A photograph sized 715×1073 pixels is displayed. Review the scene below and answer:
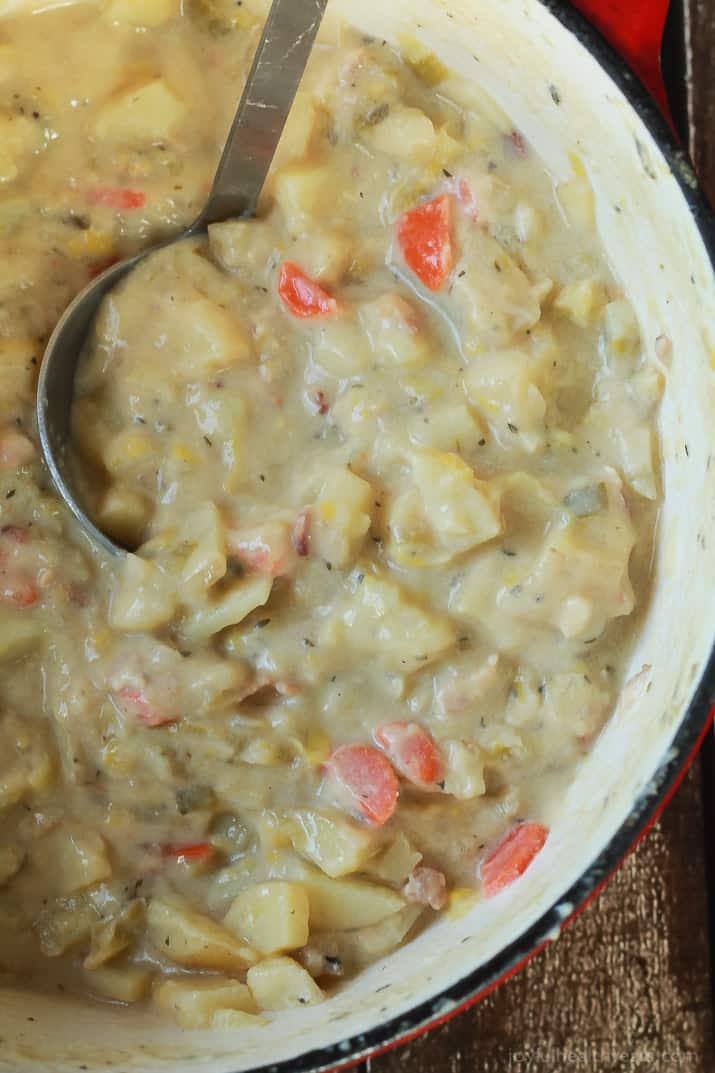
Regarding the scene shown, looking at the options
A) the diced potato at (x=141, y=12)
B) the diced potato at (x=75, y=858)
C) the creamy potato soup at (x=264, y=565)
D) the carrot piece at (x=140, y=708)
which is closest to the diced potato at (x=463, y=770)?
the creamy potato soup at (x=264, y=565)

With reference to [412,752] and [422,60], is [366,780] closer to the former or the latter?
[412,752]

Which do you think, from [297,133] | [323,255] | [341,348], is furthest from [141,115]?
[341,348]

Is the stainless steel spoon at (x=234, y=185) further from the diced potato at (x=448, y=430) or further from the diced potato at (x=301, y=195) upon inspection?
the diced potato at (x=448, y=430)

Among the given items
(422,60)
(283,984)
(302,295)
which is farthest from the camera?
(422,60)

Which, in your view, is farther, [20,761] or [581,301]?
[581,301]

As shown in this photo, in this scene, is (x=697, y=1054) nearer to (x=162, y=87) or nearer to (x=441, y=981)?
(x=441, y=981)

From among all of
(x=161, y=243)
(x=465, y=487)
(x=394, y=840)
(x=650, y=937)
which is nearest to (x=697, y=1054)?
(x=650, y=937)

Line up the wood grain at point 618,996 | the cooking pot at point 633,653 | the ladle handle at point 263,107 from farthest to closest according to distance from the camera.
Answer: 1. the wood grain at point 618,996
2. the ladle handle at point 263,107
3. the cooking pot at point 633,653
